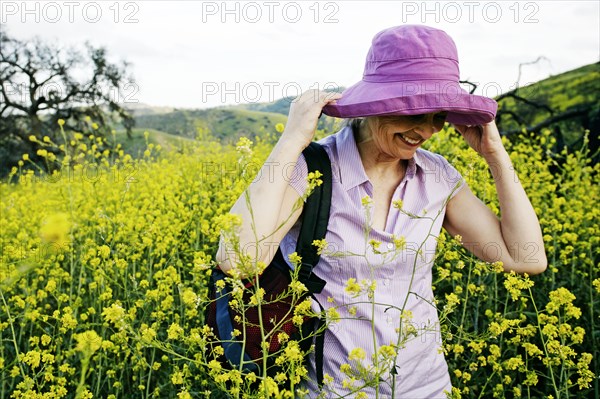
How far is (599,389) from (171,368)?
180 cm

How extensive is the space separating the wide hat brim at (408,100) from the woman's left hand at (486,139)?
0.45 ft

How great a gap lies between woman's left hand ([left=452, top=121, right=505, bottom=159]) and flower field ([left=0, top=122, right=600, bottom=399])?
44 millimetres

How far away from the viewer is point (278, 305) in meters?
1.73

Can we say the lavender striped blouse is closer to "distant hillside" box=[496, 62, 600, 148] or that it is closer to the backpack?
the backpack

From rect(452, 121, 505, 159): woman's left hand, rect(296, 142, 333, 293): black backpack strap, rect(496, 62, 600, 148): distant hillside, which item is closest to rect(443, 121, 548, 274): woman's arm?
rect(452, 121, 505, 159): woman's left hand

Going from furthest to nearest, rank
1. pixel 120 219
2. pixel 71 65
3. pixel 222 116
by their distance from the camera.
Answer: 1. pixel 222 116
2. pixel 71 65
3. pixel 120 219

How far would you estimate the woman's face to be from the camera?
1781 millimetres

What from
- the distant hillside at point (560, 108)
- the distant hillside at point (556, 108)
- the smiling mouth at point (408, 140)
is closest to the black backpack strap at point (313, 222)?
the smiling mouth at point (408, 140)

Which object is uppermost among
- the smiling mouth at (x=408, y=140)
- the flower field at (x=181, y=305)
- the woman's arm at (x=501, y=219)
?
the smiling mouth at (x=408, y=140)

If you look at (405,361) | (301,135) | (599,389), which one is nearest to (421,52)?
(301,135)

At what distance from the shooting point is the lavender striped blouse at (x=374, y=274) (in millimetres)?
1792

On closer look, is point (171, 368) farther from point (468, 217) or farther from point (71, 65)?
point (71, 65)

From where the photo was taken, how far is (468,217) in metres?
2.05

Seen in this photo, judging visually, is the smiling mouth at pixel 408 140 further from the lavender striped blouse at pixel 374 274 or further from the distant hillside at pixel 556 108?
the distant hillside at pixel 556 108
